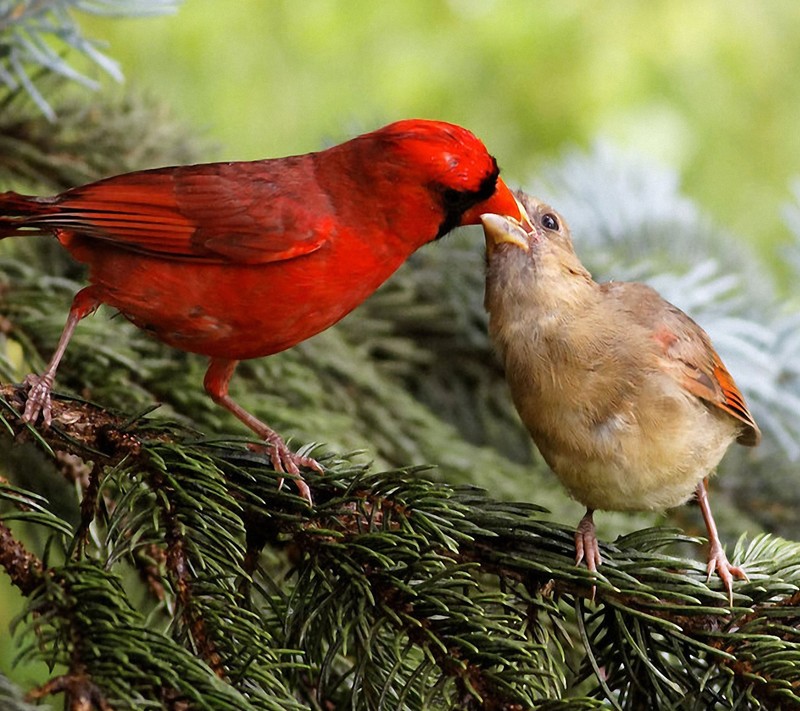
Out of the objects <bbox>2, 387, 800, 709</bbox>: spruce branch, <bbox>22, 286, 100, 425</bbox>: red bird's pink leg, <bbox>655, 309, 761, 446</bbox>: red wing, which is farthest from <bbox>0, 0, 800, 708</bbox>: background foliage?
<bbox>655, 309, 761, 446</bbox>: red wing

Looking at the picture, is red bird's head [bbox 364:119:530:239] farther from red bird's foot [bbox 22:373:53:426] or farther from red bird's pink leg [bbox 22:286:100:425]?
red bird's foot [bbox 22:373:53:426]

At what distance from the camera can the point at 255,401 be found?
2881 millimetres

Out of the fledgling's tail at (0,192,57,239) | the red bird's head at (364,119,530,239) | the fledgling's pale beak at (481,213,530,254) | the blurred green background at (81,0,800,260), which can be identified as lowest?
the blurred green background at (81,0,800,260)

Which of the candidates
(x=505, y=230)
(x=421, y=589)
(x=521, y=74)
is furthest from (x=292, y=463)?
(x=521, y=74)

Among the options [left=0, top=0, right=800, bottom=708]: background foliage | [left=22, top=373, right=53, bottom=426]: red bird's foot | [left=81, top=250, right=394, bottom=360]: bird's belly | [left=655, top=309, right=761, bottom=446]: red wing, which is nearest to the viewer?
[left=22, top=373, right=53, bottom=426]: red bird's foot

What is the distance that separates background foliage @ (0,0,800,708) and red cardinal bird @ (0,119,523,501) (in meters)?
0.26

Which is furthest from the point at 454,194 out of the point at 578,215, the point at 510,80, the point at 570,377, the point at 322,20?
the point at 510,80

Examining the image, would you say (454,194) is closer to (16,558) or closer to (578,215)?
(16,558)

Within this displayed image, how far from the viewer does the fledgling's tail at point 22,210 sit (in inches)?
96.3

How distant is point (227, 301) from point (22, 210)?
496 millimetres

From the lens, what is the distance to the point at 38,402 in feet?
6.63

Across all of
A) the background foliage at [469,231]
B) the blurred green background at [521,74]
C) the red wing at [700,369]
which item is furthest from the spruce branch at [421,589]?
the blurred green background at [521,74]

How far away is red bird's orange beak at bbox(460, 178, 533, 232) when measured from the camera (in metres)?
2.56

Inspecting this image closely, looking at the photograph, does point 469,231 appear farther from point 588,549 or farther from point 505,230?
point 588,549
